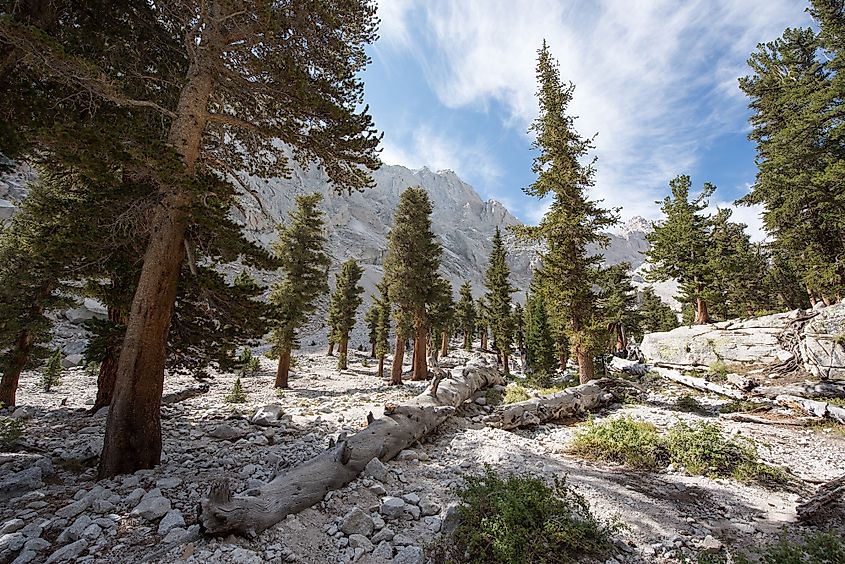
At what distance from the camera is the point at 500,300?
3409 centimetres

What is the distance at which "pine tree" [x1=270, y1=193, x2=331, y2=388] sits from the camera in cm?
1991

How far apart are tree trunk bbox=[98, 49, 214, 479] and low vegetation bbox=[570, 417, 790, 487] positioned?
8643 mm

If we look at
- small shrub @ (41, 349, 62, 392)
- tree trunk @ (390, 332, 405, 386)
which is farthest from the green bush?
small shrub @ (41, 349, 62, 392)

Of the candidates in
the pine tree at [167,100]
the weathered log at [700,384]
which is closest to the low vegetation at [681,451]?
the weathered log at [700,384]

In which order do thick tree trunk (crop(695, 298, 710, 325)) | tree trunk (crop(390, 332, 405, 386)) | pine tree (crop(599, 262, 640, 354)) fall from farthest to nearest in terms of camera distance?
pine tree (crop(599, 262, 640, 354)) < thick tree trunk (crop(695, 298, 710, 325)) < tree trunk (crop(390, 332, 405, 386))

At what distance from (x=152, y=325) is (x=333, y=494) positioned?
4.26 m

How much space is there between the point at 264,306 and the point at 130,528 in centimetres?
426

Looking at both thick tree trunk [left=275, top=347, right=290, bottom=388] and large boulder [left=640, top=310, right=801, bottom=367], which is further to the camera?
thick tree trunk [left=275, top=347, right=290, bottom=388]

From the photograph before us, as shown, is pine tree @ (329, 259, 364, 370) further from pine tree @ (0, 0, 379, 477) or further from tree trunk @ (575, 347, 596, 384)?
pine tree @ (0, 0, 379, 477)

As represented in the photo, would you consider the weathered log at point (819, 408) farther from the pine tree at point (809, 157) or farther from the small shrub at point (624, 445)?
the pine tree at point (809, 157)

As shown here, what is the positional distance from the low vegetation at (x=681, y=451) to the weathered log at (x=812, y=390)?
8.70 meters

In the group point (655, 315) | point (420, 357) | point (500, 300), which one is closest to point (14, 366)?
point (420, 357)

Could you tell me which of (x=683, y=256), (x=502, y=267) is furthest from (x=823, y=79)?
(x=502, y=267)

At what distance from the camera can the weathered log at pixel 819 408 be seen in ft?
34.4
